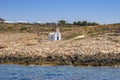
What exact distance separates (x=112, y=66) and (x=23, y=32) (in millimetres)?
47748

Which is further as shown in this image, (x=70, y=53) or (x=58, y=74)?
(x=70, y=53)

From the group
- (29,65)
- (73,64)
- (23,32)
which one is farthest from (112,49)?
(23,32)

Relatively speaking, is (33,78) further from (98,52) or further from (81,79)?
(98,52)

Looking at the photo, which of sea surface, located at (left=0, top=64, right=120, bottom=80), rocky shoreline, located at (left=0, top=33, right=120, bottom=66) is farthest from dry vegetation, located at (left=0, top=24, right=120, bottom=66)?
sea surface, located at (left=0, top=64, right=120, bottom=80)

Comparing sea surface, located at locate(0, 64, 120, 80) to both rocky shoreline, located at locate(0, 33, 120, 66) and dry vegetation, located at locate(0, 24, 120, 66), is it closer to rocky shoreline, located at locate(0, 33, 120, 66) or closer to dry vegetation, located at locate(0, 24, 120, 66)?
rocky shoreline, located at locate(0, 33, 120, 66)

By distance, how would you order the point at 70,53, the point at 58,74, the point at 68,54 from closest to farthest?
the point at 58,74, the point at 68,54, the point at 70,53

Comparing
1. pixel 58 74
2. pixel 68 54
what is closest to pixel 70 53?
pixel 68 54

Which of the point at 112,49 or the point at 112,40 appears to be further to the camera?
the point at 112,40

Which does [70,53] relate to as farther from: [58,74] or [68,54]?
[58,74]

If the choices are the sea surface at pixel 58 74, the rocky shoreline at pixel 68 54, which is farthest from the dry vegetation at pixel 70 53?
the sea surface at pixel 58 74

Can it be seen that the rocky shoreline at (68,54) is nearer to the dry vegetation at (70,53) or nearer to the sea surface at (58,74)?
the dry vegetation at (70,53)

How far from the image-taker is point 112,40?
222 ft

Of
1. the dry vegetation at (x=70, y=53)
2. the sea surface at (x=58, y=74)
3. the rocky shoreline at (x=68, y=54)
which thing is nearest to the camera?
the sea surface at (x=58, y=74)

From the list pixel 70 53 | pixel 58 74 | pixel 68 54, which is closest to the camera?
pixel 58 74
